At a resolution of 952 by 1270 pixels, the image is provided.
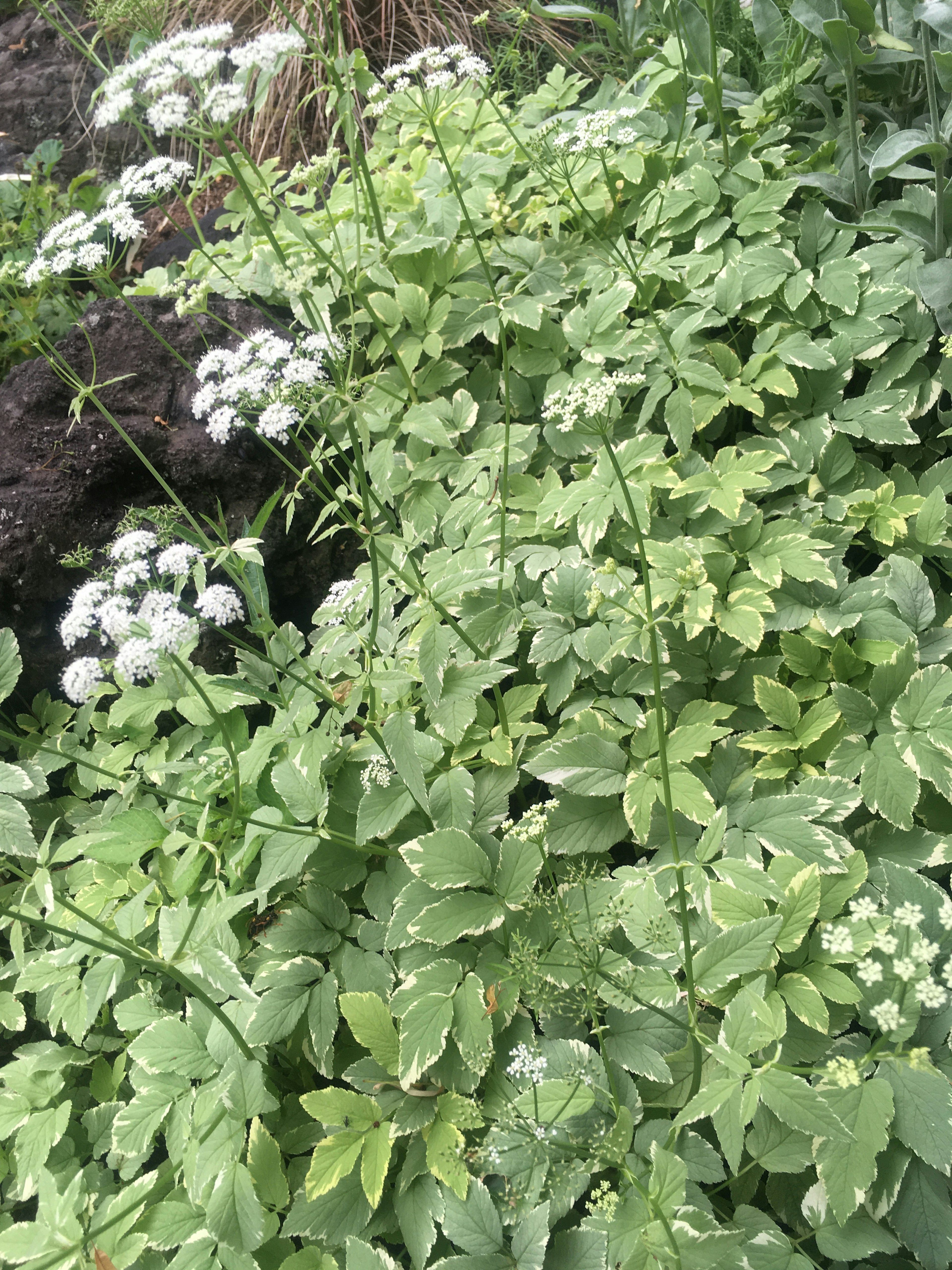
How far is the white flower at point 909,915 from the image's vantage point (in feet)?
3.72

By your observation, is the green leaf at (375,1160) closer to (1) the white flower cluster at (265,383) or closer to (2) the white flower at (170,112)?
(1) the white flower cluster at (265,383)

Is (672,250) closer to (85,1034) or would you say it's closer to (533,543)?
(533,543)

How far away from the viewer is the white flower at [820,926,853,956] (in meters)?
1.12

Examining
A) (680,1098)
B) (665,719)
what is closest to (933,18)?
(665,719)

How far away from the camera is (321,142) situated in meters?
5.14

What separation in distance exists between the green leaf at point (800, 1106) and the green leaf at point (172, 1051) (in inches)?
44.8

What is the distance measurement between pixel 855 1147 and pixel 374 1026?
0.89 meters

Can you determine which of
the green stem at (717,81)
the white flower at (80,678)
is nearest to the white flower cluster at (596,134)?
the green stem at (717,81)

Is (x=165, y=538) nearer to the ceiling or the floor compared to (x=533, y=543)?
nearer to the ceiling

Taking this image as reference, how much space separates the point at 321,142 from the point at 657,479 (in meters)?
4.22

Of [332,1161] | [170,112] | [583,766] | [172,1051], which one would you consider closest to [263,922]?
[172,1051]

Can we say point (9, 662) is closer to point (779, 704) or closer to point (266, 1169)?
point (266, 1169)

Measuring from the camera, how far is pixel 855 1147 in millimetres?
1340

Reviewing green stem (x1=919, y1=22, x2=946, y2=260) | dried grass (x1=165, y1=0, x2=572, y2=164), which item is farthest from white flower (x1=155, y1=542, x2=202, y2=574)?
dried grass (x1=165, y1=0, x2=572, y2=164)
